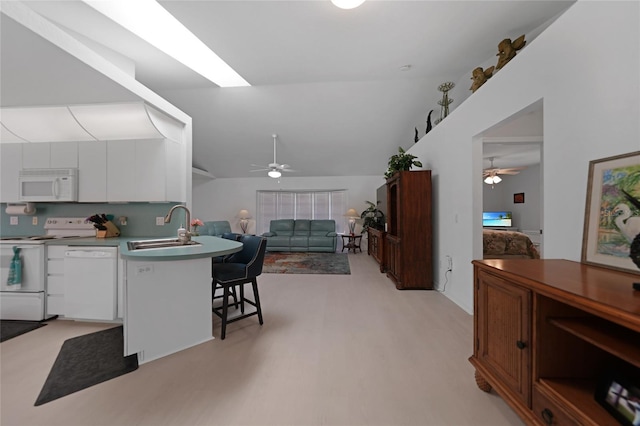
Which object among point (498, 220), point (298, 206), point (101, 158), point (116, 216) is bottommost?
point (498, 220)

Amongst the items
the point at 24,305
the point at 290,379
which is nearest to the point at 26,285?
the point at 24,305

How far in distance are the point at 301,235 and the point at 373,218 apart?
7.42ft

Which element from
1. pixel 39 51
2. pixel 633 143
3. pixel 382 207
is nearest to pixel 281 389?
pixel 633 143

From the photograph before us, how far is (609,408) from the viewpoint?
3.09 feet

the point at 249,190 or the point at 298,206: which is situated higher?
the point at 249,190

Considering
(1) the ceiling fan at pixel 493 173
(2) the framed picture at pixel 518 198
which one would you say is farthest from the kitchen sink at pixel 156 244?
(2) the framed picture at pixel 518 198

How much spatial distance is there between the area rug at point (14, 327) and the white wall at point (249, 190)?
5786 millimetres

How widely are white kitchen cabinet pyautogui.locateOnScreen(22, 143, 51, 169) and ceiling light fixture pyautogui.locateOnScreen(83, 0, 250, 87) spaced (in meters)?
1.77

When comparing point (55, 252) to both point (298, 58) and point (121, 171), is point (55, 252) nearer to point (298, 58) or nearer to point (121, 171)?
point (121, 171)

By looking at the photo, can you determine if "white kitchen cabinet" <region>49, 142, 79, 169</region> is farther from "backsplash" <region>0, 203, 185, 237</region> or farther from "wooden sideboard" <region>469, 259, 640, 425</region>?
"wooden sideboard" <region>469, 259, 640, 425</region>

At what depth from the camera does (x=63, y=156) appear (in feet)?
9.96

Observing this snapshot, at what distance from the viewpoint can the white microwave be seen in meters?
2.98

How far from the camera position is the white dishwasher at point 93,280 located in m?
2.54

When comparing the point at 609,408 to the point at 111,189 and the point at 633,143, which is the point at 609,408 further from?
the point at 111,189
